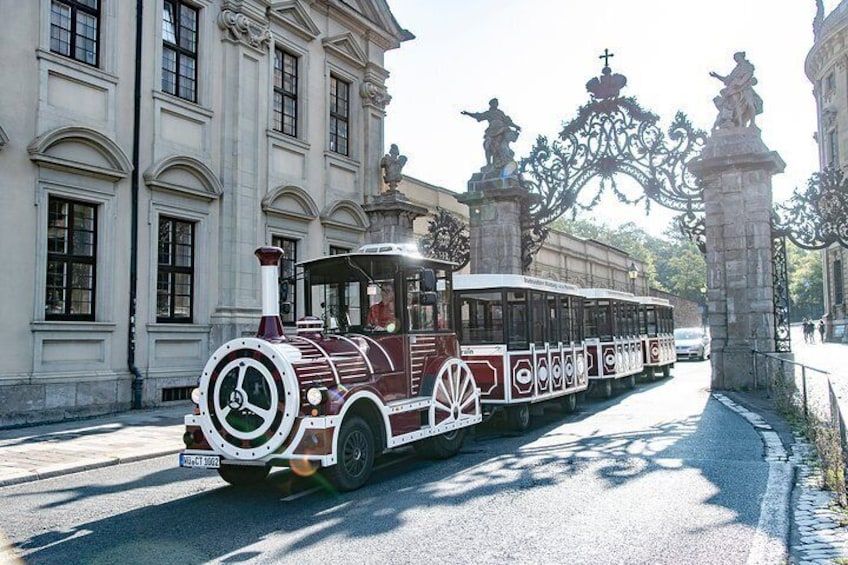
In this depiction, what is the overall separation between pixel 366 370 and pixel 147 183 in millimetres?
9035

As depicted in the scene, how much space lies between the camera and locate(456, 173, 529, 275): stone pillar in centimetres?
2206

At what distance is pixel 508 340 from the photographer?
13172mm

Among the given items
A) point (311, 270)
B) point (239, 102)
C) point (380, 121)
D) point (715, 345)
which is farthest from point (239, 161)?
point (715, 345)

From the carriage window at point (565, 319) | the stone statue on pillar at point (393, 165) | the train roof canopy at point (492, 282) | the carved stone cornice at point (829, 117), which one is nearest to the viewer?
the train roof canopy at point (492, 282)

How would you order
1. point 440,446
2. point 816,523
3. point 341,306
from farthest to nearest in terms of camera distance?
point 440,446, point 341,306, point 816,523

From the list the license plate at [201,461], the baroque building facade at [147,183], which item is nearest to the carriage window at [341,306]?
the baroque building facade at [147,183]

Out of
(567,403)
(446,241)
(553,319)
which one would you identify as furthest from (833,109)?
(553,319)

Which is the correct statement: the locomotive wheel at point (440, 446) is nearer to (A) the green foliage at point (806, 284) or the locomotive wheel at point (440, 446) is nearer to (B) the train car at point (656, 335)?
(B) the train car at point (656, 335)

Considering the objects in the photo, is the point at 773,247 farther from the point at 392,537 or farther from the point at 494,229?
the point at 392,537

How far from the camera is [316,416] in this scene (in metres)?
7.59

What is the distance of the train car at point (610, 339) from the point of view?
59.7 feet

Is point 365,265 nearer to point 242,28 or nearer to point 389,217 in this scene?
point 242,28

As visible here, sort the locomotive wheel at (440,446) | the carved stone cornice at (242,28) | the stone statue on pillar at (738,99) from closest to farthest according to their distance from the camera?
the locomotive wheel at (440,446), the carved stone cornice at (242,28), the stone statue on pillar at (738,99)

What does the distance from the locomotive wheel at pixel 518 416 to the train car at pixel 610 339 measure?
15.7 ft
